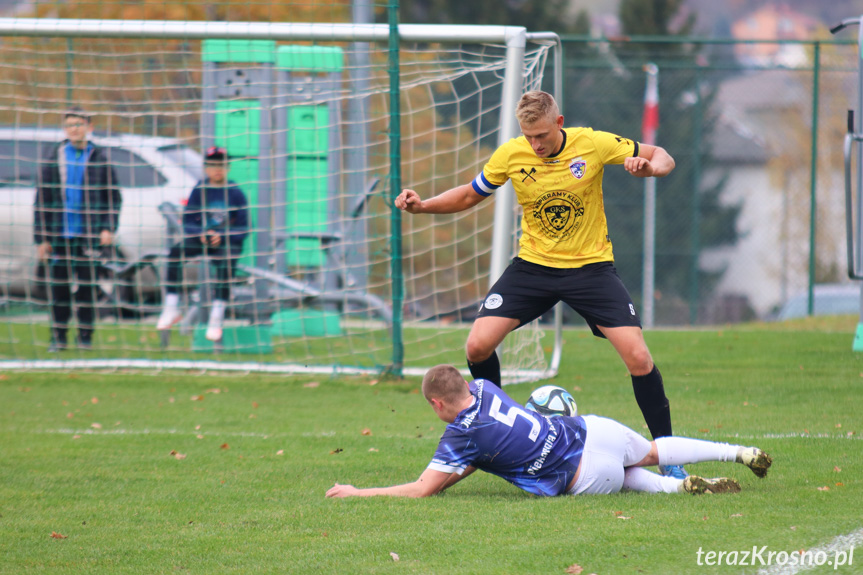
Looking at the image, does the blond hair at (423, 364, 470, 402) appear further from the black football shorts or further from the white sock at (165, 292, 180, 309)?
A: the white sock at (165, 292, 180, 309)

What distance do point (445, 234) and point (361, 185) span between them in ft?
18.3

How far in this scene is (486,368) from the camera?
5625 millimetres

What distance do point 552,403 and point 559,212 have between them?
1058 millimetres

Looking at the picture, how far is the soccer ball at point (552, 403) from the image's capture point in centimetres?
520

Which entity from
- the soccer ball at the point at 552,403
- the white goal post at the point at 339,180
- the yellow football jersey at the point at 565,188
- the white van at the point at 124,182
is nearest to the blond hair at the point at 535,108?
the yellow football jersey at the point at 565,188

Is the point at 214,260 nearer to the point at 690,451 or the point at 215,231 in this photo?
the point at 215,231

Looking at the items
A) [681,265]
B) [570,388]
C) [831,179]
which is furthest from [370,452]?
[831,179]

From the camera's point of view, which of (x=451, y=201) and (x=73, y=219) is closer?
(x=451, y=201)

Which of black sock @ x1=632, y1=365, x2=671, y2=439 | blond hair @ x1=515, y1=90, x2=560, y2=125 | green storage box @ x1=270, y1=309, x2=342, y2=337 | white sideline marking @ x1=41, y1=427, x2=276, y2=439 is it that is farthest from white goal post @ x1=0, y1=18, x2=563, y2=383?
black sock @ x1=632, y1=365, x2=671, y2=439

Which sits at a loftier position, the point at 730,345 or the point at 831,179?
the point at 831,179

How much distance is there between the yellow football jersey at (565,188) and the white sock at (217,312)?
16.5 feet

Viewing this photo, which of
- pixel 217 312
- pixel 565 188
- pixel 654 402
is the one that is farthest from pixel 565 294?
pixel 217 312

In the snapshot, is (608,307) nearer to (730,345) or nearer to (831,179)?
(730,345)

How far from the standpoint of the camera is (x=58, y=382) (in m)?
8.74
